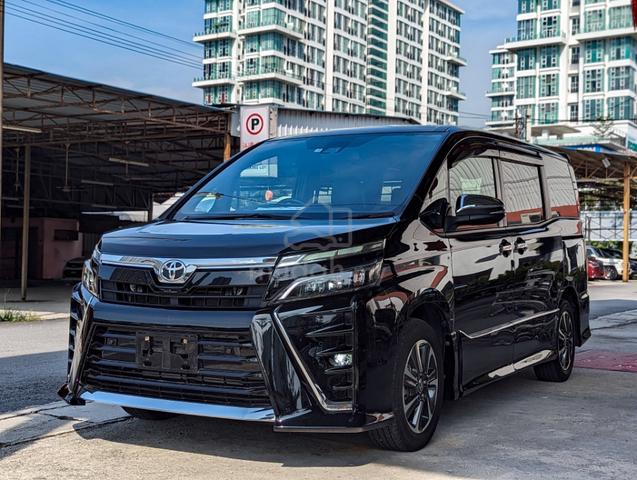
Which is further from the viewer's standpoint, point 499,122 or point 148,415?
point 499,122

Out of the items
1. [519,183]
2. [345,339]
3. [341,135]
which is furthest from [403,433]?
[519,183]

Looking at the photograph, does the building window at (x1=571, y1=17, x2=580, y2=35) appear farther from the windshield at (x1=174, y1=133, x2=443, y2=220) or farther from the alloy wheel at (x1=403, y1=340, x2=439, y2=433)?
the alloy wheel at (x1=403, y1=340, x2=439, y2=433)

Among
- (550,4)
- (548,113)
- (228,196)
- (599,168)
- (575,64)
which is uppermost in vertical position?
(550,4)

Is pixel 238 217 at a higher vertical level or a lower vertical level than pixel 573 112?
lower

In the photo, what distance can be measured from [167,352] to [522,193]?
11.0 ft

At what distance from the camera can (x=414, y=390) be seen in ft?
15.6

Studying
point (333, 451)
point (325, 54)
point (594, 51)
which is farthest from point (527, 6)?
point (333, 451)

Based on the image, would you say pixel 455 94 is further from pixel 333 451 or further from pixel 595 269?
pixel 333 451

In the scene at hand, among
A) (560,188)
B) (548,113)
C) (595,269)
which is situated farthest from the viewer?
(548,113)

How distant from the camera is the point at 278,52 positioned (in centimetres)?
10494

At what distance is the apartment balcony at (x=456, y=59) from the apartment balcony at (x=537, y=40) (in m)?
32.4

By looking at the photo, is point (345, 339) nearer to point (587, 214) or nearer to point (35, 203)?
point (35, 203)

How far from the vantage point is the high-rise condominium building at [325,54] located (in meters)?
106

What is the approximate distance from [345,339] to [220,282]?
0.69m
